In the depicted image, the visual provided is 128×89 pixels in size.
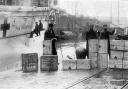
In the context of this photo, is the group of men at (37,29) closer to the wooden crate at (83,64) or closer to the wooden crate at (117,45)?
the wooden crate at (83,64)

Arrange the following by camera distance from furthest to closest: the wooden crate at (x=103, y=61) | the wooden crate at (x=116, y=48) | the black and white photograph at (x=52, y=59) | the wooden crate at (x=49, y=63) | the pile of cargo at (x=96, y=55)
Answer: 1. the wooden crate at (x=103, y=61)
2. the wooden crate at (x=116, y=48)
3. the pile of cargo at (x=96, y=55)
4. the wooden crate at (x=49, y=63)
5. the black and white photograph at (x=52, y=59)

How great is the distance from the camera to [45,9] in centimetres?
1856

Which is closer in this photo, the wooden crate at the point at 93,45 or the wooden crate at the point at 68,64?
the wooden crate at the point at 68,64

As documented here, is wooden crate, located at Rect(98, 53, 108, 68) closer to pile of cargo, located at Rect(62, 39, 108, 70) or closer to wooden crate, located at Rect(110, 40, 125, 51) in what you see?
pile of cargo, located at Rect(62, 39, 108, 70)

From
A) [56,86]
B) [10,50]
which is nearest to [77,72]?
[56,86]

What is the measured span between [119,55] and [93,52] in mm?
990

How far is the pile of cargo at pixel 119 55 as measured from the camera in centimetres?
976

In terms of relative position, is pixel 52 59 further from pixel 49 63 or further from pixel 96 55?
pixel 96 55

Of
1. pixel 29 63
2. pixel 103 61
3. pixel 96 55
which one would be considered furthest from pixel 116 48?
pixel 29 63

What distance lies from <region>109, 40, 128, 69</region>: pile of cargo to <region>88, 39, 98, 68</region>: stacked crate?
58cm

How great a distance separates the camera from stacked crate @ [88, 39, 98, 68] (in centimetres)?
1012

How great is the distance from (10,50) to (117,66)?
8085mm

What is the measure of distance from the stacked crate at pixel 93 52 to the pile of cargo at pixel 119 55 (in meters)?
0.58

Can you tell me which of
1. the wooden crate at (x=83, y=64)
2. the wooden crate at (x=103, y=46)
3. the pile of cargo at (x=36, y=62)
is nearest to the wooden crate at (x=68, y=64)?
the wooden crate at (x=83, y=64)
